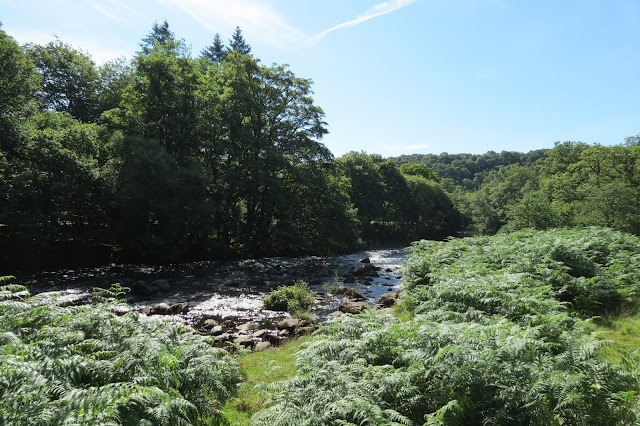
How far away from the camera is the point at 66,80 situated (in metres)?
30.8

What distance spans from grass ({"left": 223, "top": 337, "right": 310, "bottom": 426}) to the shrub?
447cm

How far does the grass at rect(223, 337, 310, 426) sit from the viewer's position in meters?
5.55

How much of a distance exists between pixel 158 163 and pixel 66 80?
1789 centimetres

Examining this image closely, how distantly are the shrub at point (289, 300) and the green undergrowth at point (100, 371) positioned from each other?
730cm

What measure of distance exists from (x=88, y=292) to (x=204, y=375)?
14.9 meters

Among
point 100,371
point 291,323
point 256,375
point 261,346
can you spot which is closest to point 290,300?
point 291,323

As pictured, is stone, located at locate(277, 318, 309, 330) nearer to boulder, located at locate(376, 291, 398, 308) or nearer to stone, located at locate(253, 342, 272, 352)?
stone, located at locate(253, 342, 272, 352)

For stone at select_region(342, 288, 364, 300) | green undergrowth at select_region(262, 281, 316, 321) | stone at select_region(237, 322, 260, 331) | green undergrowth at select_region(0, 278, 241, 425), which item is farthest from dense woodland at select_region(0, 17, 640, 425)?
green undergrowth at select_region(262, 281, 316, 321)

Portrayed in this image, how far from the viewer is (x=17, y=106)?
20859 millimetres

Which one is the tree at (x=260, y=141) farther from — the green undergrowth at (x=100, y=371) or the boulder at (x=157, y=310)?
the green undergrowth at (x=100, y=371)

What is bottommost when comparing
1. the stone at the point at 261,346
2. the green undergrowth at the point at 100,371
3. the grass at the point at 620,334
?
the stone at the point at 261,346

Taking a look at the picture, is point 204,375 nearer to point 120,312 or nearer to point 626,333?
point 626,333

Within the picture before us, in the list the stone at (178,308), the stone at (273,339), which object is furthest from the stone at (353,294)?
the stone at (178,308)

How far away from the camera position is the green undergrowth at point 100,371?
3365 millimetres
